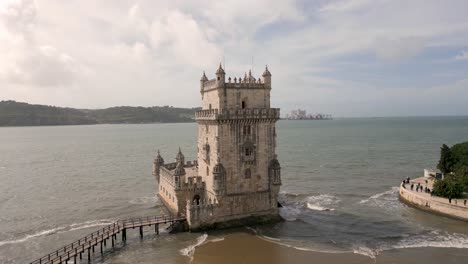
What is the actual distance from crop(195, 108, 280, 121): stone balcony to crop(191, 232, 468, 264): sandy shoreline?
12.1 meters

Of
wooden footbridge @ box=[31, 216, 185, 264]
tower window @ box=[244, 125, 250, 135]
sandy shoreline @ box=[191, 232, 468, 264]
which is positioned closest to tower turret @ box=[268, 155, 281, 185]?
tower window @ box=[244, 125, 250, 135]

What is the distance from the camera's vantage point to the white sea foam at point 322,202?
161ft

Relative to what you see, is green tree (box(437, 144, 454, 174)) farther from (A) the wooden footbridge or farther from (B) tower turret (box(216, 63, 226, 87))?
(A) the wooden footbridge

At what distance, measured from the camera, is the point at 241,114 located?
39688 mm

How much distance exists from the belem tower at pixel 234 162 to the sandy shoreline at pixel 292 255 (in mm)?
4768

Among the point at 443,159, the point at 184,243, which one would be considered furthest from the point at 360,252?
the point at 443,159

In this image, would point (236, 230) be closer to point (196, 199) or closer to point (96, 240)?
point (196, 199)

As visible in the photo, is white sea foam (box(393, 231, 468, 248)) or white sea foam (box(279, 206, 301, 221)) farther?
white sea foam (box(279, 206, 301, 221))

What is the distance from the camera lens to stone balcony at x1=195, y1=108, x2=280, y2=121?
128 feet

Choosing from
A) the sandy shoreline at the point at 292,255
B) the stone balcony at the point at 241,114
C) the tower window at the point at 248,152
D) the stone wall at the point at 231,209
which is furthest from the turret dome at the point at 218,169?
the sandy shoreline at the point at 292,255

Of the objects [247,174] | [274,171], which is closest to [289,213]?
[274,171]

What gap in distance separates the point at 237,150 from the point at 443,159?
111 ft

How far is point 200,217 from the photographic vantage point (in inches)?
1547

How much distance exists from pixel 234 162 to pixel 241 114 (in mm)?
4924
